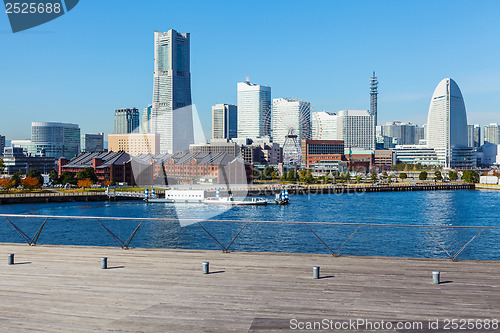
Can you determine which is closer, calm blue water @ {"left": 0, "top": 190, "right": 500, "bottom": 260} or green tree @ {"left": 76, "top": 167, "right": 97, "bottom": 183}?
calm blue water @ {"left": 0, "top": 190, "right": 500, "bottom": 260}

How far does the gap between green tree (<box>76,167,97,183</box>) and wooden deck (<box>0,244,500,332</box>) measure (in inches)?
3346

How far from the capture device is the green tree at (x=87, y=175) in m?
92.9

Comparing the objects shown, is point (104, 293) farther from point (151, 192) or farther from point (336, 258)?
point (151, 192)

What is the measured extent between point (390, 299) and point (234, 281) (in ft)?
9.24

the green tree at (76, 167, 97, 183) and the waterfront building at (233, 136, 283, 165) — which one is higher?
the waterfront building at (233, 136, 283, 165)

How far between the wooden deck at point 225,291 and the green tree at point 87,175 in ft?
279

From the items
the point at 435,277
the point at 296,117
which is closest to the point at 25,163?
the point at 296,117

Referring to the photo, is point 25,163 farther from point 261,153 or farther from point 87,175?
point 261,153

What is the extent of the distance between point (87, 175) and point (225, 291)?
8982cm

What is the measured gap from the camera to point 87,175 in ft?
306

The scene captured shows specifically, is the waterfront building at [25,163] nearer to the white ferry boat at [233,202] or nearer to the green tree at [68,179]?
the green tree at [68,179]

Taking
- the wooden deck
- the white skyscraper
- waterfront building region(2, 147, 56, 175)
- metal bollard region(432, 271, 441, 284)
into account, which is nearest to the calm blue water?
the wooden deck

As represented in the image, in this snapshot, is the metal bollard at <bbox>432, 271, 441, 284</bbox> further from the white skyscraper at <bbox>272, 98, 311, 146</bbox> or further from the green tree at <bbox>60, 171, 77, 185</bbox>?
the white skyscraper at <bbox>272, 98, 311, 146</bbox>

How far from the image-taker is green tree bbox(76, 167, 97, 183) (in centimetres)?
9288
